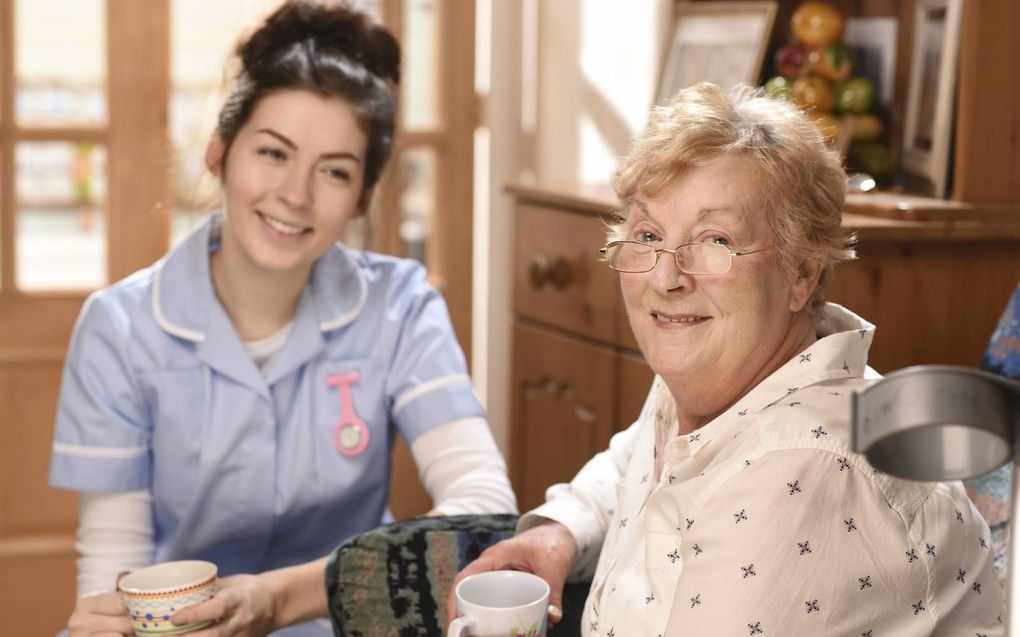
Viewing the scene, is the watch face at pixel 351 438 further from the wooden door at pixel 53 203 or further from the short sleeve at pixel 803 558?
the wooden door at pixel 53 203

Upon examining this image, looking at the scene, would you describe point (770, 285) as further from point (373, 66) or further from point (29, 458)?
point (29, 458)

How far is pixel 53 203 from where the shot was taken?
276 cm

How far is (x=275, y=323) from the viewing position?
169 centimetres

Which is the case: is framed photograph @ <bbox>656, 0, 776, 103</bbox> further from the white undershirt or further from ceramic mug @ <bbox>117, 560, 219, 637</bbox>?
ceramic mug @ <bbox>117, 560, 219, 637</bbox>

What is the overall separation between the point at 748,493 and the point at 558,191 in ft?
4.21

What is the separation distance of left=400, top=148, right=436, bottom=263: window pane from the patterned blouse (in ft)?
6.30

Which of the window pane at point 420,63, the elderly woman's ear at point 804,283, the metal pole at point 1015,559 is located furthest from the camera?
the window pane at point 420,63

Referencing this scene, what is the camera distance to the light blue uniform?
1.59 meters

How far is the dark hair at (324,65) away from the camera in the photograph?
1.63 meters

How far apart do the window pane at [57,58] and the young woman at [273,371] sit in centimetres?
114

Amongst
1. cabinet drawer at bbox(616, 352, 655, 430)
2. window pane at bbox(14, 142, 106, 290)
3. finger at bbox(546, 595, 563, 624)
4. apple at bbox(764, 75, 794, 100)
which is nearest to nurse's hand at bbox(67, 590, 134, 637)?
finger at bbox(546, 595, 563, 624)

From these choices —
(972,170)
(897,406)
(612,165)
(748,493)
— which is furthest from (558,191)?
(897,406)

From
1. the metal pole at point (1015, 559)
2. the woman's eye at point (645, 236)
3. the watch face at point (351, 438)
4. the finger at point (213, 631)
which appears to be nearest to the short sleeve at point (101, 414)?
the watch face at point (351, 438)

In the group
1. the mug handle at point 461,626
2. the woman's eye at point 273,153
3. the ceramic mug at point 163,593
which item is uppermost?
the woman's eye at point 273,153
